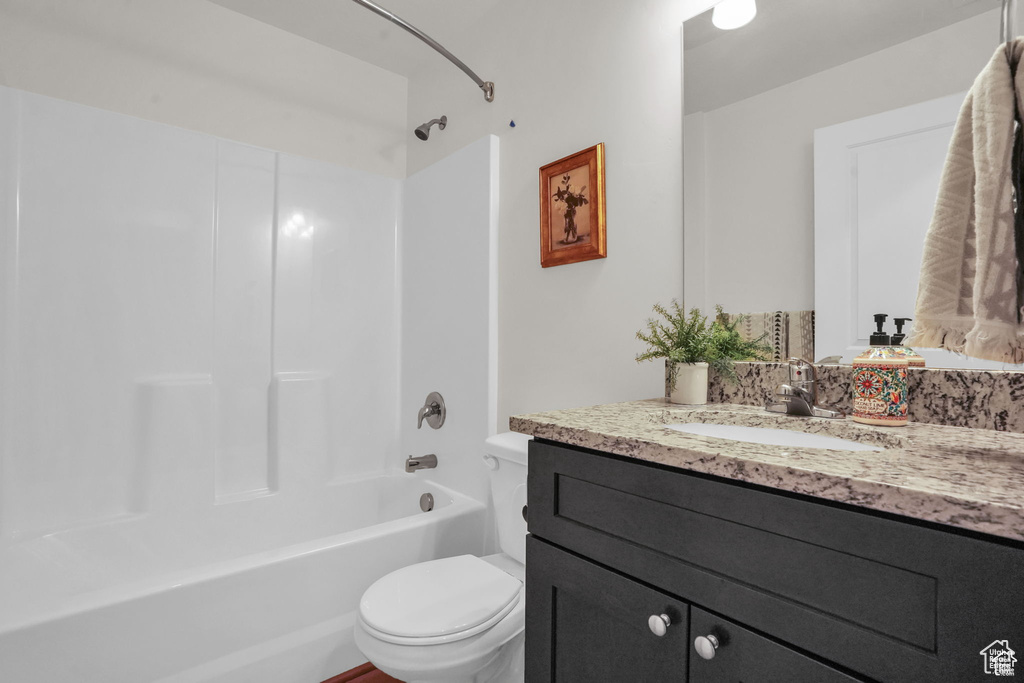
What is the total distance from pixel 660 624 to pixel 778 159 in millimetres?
1021

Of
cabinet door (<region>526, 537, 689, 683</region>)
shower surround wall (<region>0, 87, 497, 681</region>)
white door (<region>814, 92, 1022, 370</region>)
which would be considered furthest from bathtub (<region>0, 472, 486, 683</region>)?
white door (<region>814, 92, 1022, 370</region>)

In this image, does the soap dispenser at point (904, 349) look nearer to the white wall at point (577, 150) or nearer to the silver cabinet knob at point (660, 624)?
the white wall at point (577, 150)

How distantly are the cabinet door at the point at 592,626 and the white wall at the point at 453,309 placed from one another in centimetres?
102

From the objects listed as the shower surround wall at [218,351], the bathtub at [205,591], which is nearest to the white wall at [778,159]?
the shower surround wall at [218,351]

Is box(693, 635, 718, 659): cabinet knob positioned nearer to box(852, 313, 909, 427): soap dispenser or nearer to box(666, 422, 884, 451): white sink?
box(666, 422, 884, 451): white sink

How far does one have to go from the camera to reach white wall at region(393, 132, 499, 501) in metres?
1.91

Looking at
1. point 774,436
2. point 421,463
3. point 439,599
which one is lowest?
point 439,599

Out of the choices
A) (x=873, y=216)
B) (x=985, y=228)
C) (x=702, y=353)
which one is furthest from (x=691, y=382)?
(x=985, y=228)

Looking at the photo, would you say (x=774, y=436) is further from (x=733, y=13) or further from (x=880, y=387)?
(x=733, y=13)

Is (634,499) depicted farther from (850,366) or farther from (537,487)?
(850,366)

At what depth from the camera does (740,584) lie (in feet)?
1.92

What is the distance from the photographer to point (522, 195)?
1.80m

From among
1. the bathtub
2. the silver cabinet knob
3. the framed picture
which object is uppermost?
the framed picture

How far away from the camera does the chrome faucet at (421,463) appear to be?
199 centimetres
